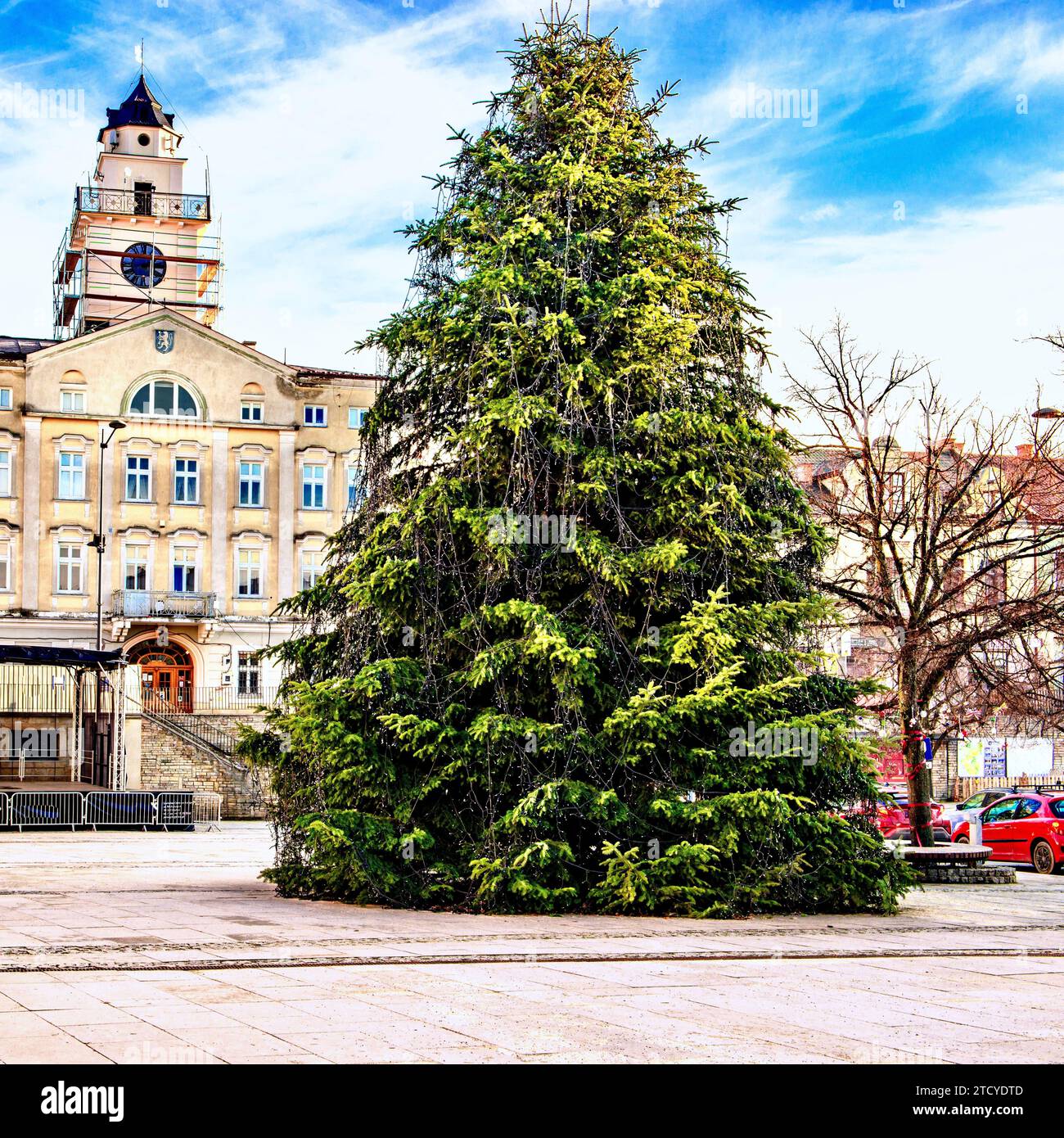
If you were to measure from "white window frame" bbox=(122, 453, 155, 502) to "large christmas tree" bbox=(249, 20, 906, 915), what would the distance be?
142 ft

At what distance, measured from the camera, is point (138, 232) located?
67.4 metres

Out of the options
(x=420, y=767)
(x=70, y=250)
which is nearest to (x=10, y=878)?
(x=420, y=767)

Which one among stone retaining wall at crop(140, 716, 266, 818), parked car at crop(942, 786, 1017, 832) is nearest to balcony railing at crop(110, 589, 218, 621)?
stone retaining wall at crop(140, 716, 266, 818)

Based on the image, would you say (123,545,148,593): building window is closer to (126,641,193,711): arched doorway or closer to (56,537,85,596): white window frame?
(56,537,85,596): white window frame

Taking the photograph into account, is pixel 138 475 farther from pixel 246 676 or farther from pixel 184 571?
pixel 246 676

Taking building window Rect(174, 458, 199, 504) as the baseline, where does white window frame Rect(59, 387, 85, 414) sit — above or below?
above

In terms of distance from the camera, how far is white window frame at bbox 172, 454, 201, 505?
60500 mm

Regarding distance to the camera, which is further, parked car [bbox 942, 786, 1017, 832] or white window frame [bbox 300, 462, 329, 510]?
white window frame [bbox 300, 462, 329, 510]

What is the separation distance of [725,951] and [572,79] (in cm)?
1120

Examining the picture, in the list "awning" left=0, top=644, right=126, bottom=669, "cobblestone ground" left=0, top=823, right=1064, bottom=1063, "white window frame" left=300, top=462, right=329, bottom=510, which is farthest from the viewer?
"white window frame" left=300, top=462, right=329, bottom=510

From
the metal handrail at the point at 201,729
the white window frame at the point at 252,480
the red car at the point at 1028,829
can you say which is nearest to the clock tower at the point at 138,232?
the white window frame at the point at 252,480

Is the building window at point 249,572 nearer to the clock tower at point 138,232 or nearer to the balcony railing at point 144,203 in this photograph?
the clock tower at point 138,232

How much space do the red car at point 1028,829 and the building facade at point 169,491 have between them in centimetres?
3315
